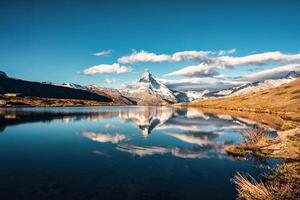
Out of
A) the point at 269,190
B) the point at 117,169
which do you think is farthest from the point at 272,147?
the point at 269,190

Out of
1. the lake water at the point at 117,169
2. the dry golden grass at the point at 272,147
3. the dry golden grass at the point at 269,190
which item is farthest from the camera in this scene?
the dry golden grass at the point at 272,147

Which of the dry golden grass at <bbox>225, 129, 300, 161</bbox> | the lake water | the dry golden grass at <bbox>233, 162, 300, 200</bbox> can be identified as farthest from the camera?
the dry golden grass at <bbox>225, 129, 300, 161</bbox>

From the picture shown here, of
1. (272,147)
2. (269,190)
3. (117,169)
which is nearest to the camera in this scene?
(269,190)

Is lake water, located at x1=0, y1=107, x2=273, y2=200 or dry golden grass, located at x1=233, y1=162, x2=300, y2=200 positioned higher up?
dry golden grass, located at x1=233, y1=162, x2=300, y2=200

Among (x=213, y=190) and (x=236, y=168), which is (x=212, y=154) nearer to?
(x=236, y=168)

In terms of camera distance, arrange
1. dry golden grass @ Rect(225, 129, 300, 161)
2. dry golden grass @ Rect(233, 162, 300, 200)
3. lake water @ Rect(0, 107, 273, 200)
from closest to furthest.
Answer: dry golden grass @ Rect(233, 162, 300, 200), lake water @ Rect(0, 107, 273, 200), dry golden grass @ Rect(225, 129, 300, 161)

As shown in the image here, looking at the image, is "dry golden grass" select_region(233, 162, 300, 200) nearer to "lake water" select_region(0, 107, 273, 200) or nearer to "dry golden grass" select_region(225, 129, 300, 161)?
"lake water" select_region(0, 107, 273, 200)

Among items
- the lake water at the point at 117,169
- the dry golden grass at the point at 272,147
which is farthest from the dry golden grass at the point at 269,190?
the dry golden grass at the point at 272,147

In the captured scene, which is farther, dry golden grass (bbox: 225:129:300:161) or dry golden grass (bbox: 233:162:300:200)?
dry golden grass (bbox: 225:129:300:161)

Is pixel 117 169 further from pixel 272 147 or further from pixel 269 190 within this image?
pixel 272 147

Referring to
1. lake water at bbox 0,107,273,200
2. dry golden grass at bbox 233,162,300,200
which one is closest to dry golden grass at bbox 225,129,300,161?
lake water at bbox 0,107,273,200

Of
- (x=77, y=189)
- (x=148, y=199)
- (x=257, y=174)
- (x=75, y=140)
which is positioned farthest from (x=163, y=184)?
(x=75, y=140)

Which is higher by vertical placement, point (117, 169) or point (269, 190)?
point (269, 190)

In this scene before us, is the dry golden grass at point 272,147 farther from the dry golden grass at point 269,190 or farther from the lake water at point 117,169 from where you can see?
the dry golden grass at point 269,190
